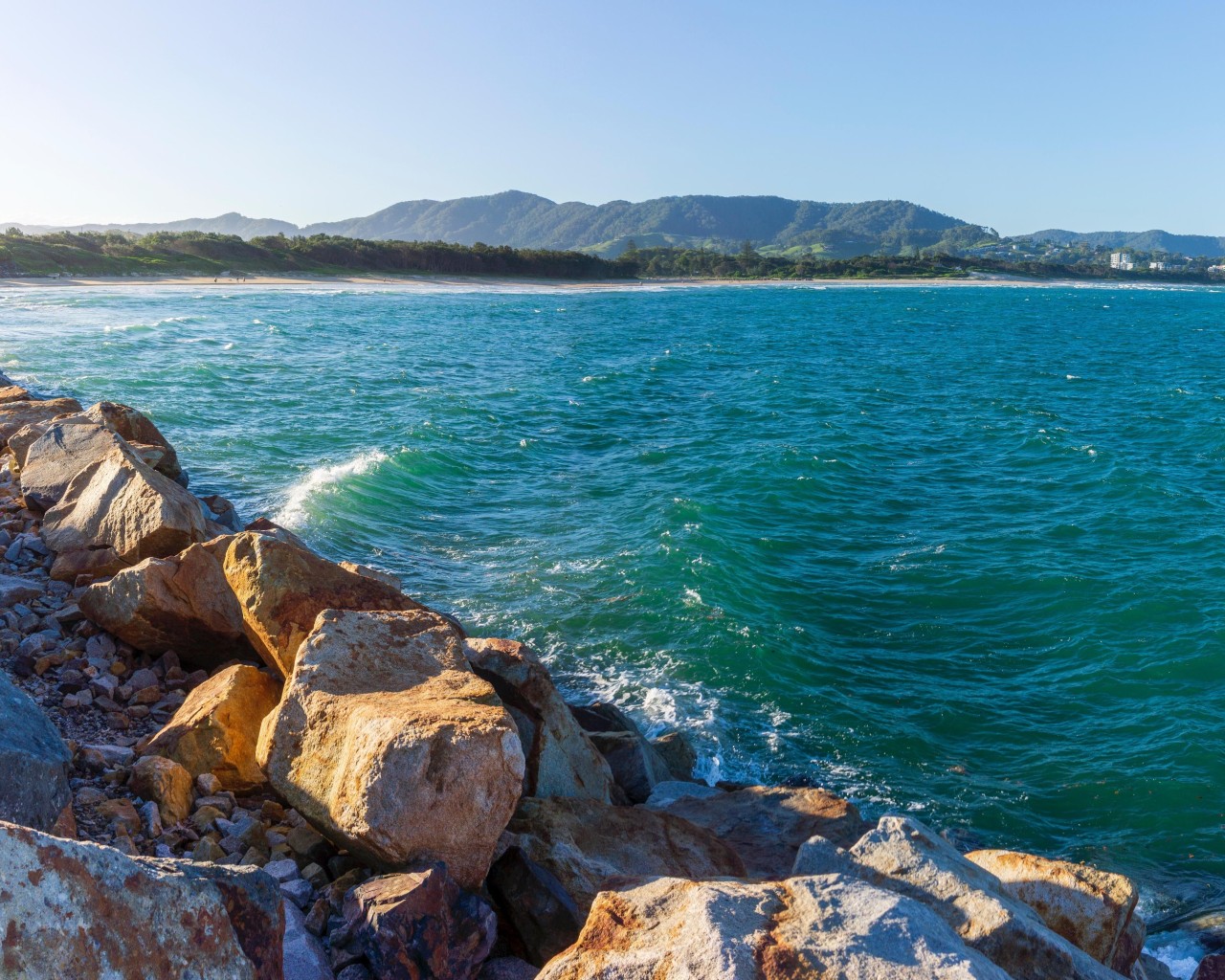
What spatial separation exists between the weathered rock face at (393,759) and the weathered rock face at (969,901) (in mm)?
2019

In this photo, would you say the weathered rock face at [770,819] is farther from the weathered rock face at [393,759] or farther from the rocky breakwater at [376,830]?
the weathered rock face at [393,759]

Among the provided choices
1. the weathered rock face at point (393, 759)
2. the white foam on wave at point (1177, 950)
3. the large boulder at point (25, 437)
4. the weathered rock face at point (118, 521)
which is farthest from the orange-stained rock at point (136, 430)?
the white foam on wave at point (1177, 950)

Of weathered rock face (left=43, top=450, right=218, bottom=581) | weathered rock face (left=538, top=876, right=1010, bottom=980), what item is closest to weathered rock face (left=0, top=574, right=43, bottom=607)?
weathered rock face (left=43, top=450, right=218, bottom=581)

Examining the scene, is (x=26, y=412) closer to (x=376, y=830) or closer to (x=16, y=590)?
(x=16, y=590)

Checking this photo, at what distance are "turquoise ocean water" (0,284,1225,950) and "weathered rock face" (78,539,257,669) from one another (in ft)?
14.8

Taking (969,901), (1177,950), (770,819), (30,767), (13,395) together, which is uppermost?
(13,395)

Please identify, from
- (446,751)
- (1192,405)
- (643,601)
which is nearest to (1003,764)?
(643,601)

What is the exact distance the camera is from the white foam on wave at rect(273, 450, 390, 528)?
15789mm

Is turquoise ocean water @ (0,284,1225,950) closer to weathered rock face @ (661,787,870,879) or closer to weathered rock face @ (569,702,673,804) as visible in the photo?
weathered rock face @ (569,702,673,804)

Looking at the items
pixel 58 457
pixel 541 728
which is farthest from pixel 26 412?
pixel 541 728

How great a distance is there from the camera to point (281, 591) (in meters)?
6.79

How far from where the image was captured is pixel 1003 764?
32.8ft

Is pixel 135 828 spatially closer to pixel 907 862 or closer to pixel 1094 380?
pixel 907 862

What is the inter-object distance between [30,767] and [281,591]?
8.47ft
